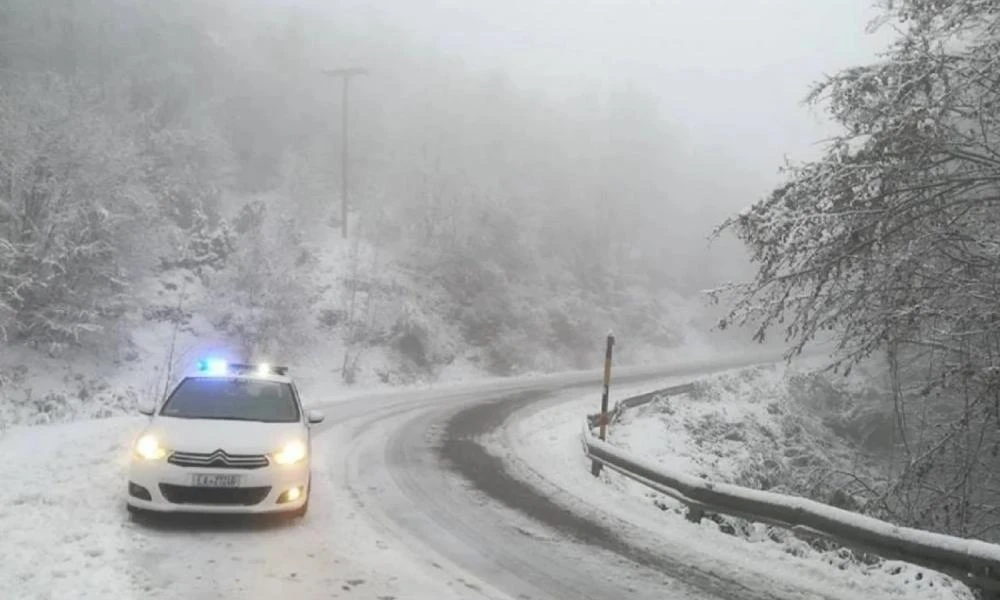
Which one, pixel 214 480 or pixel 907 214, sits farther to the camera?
pixel 214 480

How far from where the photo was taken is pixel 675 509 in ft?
31.3

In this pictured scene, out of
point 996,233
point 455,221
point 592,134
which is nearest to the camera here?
point 996,233

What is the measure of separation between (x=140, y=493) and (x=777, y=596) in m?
5.77

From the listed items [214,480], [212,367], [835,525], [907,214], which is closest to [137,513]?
[214,480]

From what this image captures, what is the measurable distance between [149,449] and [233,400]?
1.54m

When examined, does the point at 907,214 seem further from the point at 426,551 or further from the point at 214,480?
the point at 214,480

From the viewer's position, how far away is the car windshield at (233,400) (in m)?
7.97

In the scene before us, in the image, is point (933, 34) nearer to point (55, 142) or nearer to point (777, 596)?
point (777, 596)

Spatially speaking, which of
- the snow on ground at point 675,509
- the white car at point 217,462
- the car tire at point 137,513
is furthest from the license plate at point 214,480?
the snow on ground at point 675,509

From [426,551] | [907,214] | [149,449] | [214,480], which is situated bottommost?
[426,551]

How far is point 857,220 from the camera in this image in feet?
20.6

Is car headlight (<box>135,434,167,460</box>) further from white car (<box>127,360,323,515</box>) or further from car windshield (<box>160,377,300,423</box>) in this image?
car windshield (<box>160,377,300,423</box>)

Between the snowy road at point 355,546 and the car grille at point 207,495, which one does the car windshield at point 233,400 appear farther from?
the car grille at point 207,495

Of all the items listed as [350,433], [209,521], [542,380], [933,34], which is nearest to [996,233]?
[933,34]
